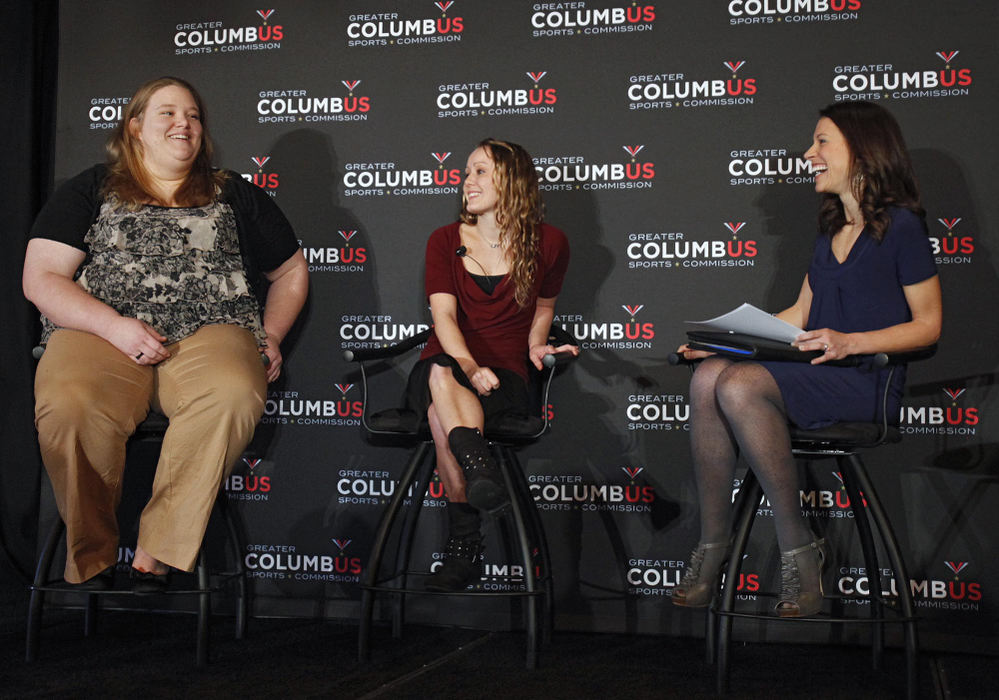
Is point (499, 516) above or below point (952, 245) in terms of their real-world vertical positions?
below

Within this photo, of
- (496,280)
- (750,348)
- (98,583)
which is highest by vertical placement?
(496,280)

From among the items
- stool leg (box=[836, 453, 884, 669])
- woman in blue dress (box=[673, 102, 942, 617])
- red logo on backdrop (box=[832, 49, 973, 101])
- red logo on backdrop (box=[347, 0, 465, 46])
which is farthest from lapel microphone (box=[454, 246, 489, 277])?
red logo on backdrop (box=[832, 49, 973, 101])

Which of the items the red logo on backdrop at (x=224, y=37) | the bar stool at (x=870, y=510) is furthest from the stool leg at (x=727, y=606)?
the red logo on backdrop at (x=224, y=37)

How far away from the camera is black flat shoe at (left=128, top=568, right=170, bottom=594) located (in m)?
2.37

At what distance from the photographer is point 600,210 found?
3.14 metres

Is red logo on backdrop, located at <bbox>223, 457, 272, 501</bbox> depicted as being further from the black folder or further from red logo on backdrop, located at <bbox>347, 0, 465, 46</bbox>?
the black folder

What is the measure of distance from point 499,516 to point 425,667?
1.50 feet

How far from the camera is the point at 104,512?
2488 mm

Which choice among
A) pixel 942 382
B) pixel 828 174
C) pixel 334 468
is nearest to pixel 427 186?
pixel 334 468

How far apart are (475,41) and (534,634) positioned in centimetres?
202

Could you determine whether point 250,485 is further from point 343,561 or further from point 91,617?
point 91,617

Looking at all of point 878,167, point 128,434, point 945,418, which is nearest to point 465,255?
point 128,434

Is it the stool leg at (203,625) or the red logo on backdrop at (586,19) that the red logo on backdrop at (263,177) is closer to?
the red logo on backdrop at (586,19)

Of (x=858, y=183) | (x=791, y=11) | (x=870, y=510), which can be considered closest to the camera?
(x=870, y=510)
